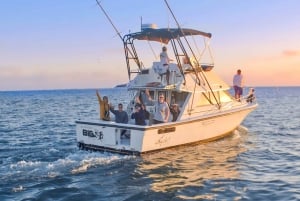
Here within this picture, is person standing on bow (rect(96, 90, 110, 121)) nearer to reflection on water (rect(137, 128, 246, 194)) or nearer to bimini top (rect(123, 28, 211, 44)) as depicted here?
reflection on water (rect(137, 128, 246, 194))

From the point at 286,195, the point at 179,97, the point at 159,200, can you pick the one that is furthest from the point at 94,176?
the point at 179,97

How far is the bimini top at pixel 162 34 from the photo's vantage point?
15852mm

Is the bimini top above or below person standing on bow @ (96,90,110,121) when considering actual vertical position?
above

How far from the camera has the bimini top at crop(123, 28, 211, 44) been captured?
1585 cm

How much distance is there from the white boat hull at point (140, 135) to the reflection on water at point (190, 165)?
1.28 ft

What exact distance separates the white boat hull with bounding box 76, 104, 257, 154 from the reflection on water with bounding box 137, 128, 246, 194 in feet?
1.28

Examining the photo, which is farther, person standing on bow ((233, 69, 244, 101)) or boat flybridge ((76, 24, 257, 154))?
person standing on bow ((233, 69, 244, 101))

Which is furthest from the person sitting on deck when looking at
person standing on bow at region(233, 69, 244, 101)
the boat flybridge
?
person standing on bow at region(233, 69, 244, 101)

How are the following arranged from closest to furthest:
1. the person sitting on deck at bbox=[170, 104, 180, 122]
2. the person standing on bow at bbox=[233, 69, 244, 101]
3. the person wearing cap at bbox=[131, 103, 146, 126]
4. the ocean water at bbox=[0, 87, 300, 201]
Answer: the ocean water at bbox=[0, 87, 300, 201]
the person wearing cap at bbox=[131, 103, 146, 126]
the person sitting on deck at bbox=[170, 104, 180, 122]
the person standing on bow at bbox=[233, 69, 244, 101]

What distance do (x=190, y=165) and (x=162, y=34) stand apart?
19.1 feet

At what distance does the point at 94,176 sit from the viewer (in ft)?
37.9

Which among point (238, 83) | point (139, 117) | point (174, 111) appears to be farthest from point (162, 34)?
point (238, 83)

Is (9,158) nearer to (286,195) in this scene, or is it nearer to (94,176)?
(94,176)

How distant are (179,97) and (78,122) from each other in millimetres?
4511
